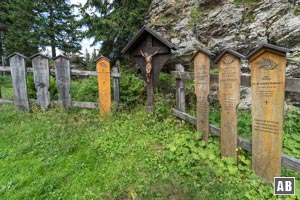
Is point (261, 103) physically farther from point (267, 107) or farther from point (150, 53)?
point (150, 53)

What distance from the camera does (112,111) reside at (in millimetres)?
5121

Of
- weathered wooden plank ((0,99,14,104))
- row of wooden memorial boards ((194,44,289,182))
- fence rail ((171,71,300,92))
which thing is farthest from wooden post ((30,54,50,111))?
row of wooden memorial boards ((194,44,289,182))

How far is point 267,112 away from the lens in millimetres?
2443

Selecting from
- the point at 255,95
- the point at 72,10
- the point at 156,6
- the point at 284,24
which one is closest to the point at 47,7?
the point at 72,10

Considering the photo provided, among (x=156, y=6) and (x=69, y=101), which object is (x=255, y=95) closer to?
(x=69, y=101)

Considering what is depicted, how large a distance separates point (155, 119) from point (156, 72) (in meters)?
1.15

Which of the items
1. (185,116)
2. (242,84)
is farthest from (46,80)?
(242,84)

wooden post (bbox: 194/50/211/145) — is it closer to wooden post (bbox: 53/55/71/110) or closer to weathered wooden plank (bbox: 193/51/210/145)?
weathered wooden plank (bbox: 193/51/210/145)

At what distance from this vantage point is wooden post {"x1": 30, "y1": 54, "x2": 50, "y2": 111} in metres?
5.37

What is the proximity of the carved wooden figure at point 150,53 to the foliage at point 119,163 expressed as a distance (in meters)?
0.89

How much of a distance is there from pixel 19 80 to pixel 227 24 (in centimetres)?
639

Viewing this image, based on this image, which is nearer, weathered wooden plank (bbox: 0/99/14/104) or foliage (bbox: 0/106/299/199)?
foliage (bbox: 0/106/299/199)

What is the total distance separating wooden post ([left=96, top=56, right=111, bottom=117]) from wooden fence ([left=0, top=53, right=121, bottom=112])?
0.19 meters

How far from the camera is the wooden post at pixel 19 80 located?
5453mm
